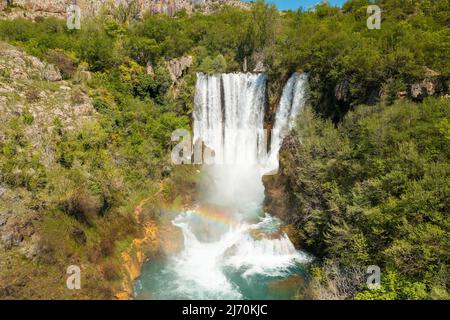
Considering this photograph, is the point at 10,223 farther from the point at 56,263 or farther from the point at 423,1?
the point at 423,1

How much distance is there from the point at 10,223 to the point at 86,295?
528 cm

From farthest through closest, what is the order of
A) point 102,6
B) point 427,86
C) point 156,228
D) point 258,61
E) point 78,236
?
point 102,6, point 258,61, point 156,228, point 427,86, point 78,236

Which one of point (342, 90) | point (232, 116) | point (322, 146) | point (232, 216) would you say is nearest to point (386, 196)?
point (322, 146)

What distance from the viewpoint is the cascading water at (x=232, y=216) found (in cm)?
1722

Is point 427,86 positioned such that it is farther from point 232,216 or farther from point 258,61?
point 258,61

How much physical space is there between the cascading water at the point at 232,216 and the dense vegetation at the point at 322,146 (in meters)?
2.28

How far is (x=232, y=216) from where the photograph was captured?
24438 mm

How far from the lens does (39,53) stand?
92.9ft

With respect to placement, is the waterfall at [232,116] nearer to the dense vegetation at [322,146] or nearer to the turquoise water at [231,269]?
the dense vegetation at [322,146]

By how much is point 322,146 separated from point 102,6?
74241 millimetres

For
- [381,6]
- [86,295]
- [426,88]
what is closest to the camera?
[86,295]

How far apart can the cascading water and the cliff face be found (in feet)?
138

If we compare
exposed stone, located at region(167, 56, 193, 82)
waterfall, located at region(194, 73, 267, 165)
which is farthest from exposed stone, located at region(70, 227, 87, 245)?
exposed stone, located at region(167, 56, 193, 82)
